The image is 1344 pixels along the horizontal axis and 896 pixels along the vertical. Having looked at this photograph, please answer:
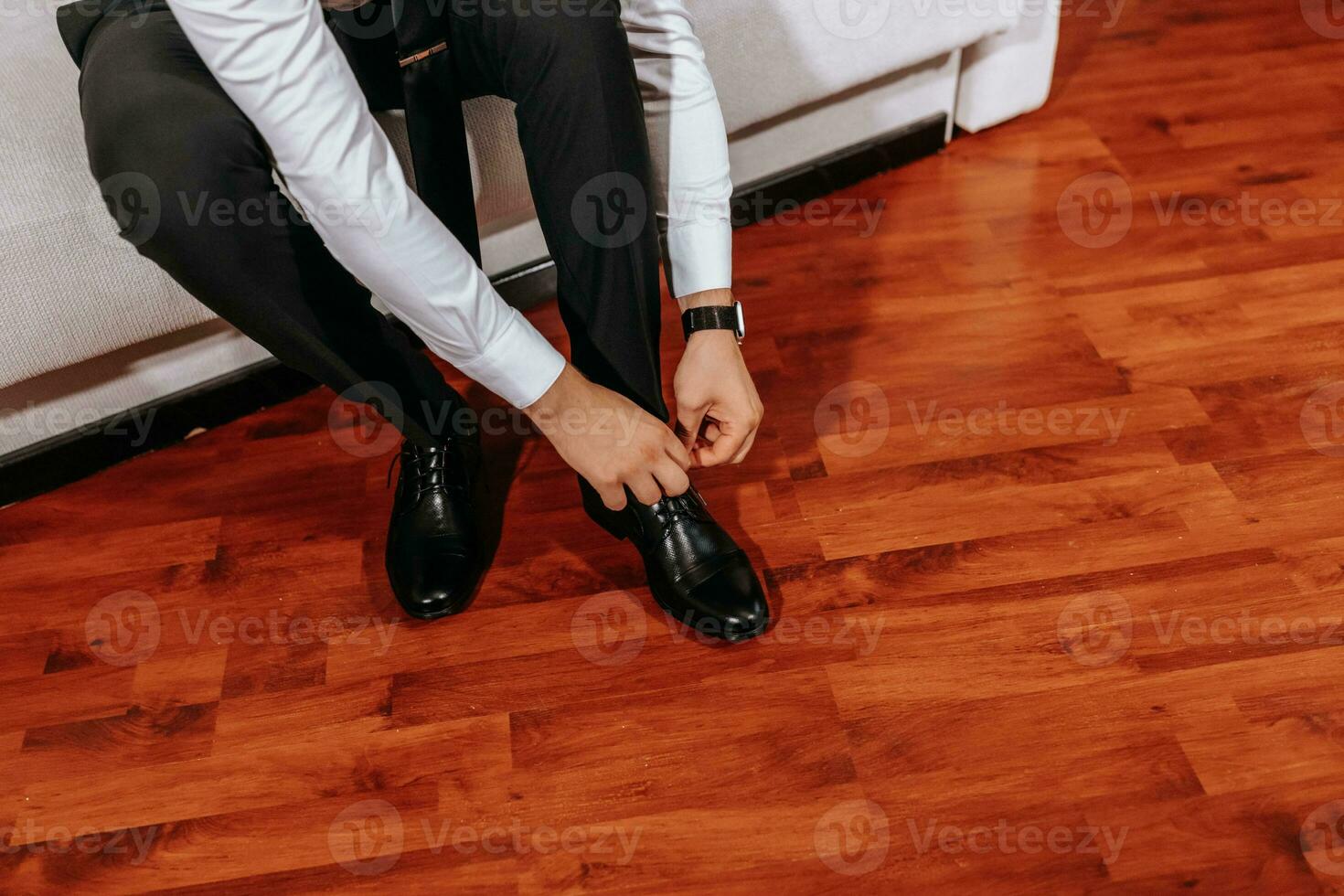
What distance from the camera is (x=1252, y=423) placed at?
119cm

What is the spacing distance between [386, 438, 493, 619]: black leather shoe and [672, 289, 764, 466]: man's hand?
281 millimetres

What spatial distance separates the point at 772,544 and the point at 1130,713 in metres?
0.38

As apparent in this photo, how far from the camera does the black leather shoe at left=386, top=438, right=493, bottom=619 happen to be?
3.44 feet

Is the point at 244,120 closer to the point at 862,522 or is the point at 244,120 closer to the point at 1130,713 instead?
the point at 862,522

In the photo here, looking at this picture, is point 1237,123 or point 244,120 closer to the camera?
point 244,120

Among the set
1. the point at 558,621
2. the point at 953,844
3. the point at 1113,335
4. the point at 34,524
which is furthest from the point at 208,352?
the point at 1113,335
